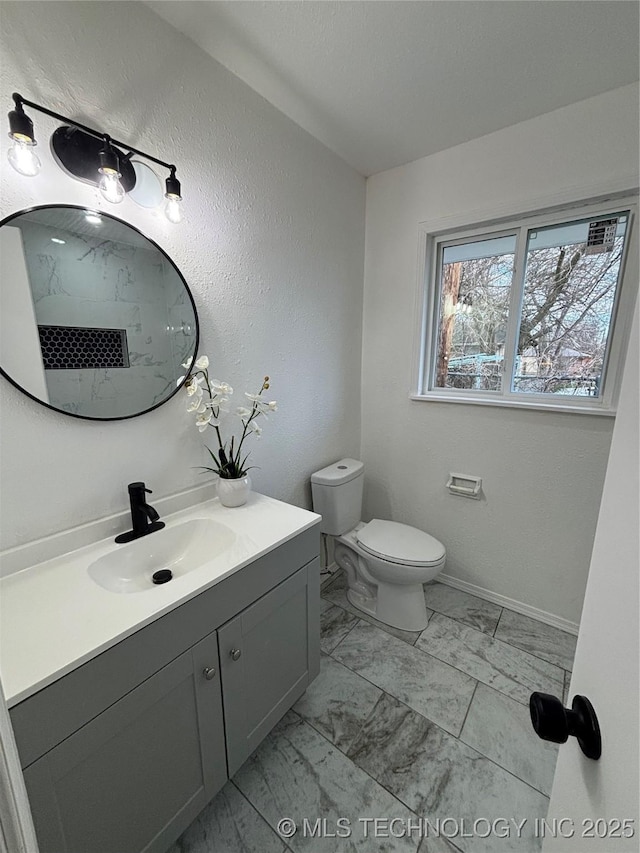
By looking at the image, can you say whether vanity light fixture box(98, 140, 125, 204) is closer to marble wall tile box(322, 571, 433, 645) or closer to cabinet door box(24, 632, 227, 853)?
cabinet door box(24, 632, 227, 853)

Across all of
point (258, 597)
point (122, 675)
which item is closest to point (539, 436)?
point (258, 597)

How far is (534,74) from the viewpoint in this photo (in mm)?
1332

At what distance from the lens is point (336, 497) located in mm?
1889

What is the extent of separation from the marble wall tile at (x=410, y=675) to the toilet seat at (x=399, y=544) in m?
0.43

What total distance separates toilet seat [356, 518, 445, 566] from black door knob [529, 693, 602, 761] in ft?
4.03

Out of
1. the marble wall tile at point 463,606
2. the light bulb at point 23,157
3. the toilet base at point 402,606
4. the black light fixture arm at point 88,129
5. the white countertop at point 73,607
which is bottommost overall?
the marble wall tile at point 463,606

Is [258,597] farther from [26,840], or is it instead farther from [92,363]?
→ [92,363]

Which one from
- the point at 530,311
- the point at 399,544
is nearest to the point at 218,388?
the point at 399,544

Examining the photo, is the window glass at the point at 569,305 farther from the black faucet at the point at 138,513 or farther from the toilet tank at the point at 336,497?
the black faucet at the point at 138,513

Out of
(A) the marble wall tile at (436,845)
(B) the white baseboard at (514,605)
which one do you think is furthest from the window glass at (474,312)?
(A) the marble wall tile at (436,845)

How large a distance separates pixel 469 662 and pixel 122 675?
1.53 m

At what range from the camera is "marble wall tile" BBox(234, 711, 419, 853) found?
104cm

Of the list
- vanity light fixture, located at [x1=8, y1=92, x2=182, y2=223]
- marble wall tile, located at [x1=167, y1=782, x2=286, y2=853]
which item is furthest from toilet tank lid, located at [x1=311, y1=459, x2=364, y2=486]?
vanity light fixture, located at [x1=8, y1=92, x2=182, y2=223]

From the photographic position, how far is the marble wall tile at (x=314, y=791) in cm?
104
